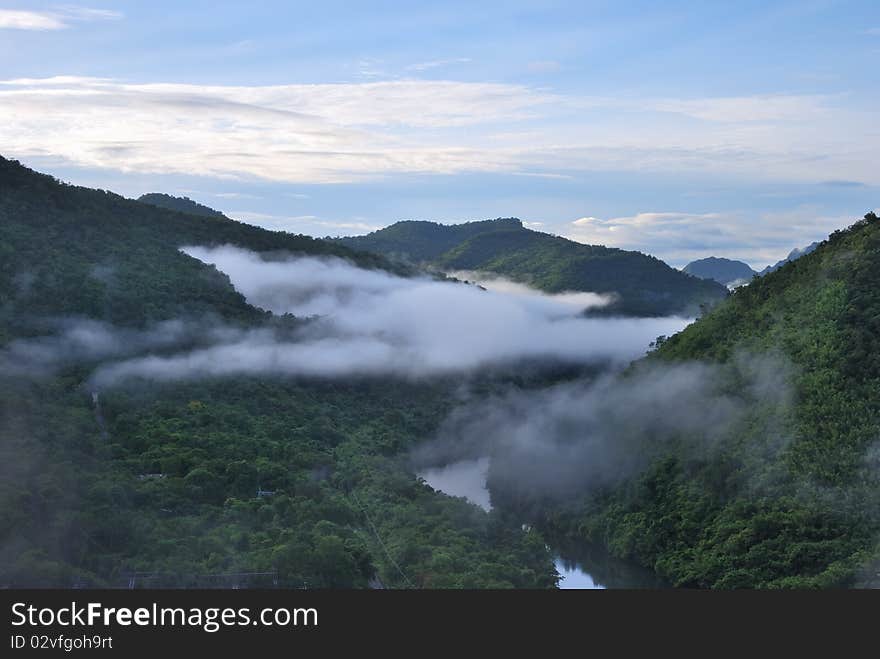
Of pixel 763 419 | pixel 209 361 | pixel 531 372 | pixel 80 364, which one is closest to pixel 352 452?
pixel 209 361

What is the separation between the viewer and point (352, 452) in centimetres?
8531

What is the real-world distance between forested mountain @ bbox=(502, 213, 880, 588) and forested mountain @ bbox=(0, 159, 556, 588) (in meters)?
9.82

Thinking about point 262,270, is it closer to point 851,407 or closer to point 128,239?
point 128,239

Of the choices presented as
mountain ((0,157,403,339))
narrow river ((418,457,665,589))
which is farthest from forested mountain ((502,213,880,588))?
mountain ((0,157,403,339))

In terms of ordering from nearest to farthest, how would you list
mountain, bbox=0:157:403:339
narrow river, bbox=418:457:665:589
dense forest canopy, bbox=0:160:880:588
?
1. dense forest canopy, bbox=0:160:880:588
2. narrow river, bbox=418:457:665:589
3. mountain, bbox=0:157:403:339

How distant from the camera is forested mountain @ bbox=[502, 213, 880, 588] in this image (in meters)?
64.9

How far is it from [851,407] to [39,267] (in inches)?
2512

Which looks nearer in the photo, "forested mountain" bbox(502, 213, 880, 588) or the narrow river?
"forested mountain" bbox(502, 213, 880, 588)

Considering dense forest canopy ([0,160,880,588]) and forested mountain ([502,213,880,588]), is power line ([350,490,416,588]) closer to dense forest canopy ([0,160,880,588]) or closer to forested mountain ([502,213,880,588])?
dense forest canopy ([0,160,880,588])

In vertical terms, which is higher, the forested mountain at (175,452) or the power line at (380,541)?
the forested mountain at (175,452)

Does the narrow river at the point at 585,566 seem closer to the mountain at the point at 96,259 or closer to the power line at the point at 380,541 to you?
the power line at the point at 380,541

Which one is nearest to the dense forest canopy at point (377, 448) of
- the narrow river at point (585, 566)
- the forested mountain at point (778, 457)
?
the forested mountain at point (778, 457)

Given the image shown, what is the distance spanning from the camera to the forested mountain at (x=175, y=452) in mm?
53438

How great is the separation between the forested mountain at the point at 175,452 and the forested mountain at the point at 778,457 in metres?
9.82
